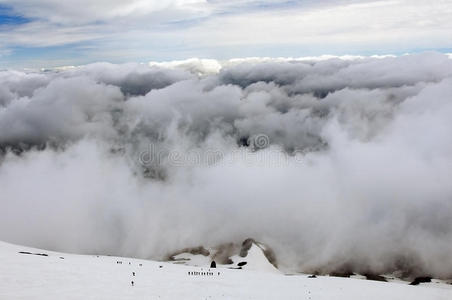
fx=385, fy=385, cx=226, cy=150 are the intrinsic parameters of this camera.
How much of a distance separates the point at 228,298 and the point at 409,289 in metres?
46.9

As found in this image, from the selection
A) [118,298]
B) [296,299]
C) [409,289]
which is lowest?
[409,289]

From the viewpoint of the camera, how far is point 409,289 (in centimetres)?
8000

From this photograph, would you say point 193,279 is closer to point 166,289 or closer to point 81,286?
point 166,289

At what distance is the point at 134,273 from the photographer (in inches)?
2534

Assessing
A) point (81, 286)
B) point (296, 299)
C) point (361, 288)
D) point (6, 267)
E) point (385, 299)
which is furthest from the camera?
point (361, 288)

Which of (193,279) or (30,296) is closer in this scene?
(30,296)

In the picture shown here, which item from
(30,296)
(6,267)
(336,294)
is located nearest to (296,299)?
(336,294)

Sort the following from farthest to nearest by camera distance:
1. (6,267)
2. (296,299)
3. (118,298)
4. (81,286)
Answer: (296,299) → (6,267) → (81,286) → (118,298)

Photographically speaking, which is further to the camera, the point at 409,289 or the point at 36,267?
the point at 409,289

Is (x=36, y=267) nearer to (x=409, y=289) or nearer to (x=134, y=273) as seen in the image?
(x=134, y=273)

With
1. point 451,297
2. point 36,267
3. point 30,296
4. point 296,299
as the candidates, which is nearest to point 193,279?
point 296,299

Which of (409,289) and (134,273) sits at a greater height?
(134,273)

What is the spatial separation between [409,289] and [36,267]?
7096 cm

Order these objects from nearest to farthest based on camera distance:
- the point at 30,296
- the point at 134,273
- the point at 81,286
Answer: the point at 30,296 → the point at 81,286 → the point at 134,273
